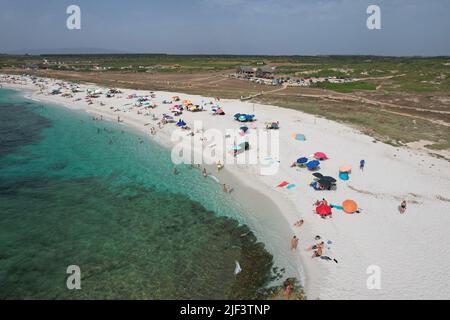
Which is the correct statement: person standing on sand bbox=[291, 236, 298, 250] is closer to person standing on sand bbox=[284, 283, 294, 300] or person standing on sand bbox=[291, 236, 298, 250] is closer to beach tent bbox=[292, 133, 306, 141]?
person standing on sand bbox=[284, 283, 294, 300]

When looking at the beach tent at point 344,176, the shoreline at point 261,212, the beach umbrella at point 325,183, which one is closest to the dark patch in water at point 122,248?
the shoreline at point 261,212

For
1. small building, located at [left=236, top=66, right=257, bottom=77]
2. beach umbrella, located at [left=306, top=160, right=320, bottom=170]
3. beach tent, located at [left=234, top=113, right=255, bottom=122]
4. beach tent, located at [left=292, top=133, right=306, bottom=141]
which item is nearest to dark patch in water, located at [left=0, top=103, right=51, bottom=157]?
beach tent, located at [left=234, top=113, right=255, bottom=122]

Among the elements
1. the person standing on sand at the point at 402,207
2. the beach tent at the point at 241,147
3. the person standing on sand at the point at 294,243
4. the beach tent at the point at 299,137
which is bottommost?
the person standing on sand at the point at 294,243

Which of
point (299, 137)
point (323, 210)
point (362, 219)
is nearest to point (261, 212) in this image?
point (323, 210)

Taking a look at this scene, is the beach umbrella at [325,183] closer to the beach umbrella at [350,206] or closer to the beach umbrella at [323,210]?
the beach umbrella at [350,206]

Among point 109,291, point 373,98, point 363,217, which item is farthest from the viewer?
point 373,98

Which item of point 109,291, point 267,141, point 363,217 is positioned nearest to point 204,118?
point 267,141

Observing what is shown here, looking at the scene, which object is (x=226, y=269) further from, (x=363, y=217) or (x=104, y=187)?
(x=104, y=187)
